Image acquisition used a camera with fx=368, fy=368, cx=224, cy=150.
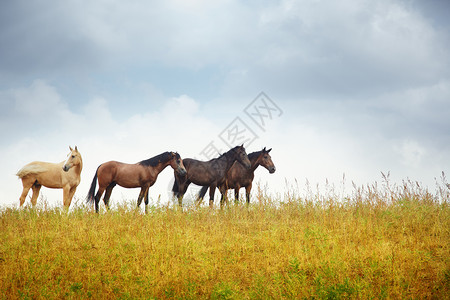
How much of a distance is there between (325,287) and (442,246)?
4.14m

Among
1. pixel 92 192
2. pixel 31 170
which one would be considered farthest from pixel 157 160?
pixel 31 170

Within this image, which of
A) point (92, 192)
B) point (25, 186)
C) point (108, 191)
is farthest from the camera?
point (25, 186)

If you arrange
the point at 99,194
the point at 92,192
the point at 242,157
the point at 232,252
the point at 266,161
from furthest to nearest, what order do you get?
the point at 266,161 → the point at 242,157 → the point at 92,192 → the point at 99,194 → the point at 232,252

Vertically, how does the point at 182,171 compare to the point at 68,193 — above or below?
above

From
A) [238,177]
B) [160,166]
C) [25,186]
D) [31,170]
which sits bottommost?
[25,186]

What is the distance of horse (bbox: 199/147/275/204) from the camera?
15.8 meters

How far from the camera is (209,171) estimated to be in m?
15.1

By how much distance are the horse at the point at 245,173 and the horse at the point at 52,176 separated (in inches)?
207

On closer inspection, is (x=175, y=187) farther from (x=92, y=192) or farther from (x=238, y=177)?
(x=92, y=192)

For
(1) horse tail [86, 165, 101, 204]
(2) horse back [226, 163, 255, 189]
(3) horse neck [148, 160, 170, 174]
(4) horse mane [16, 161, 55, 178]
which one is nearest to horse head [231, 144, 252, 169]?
(2) horse back [226, 163, 255, 189]

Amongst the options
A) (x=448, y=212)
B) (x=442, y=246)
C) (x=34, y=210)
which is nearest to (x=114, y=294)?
(x=34, y=210)

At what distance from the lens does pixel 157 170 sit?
48.7 ft

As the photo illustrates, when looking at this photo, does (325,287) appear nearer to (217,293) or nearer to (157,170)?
(217,293)

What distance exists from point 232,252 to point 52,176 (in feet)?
32.8
